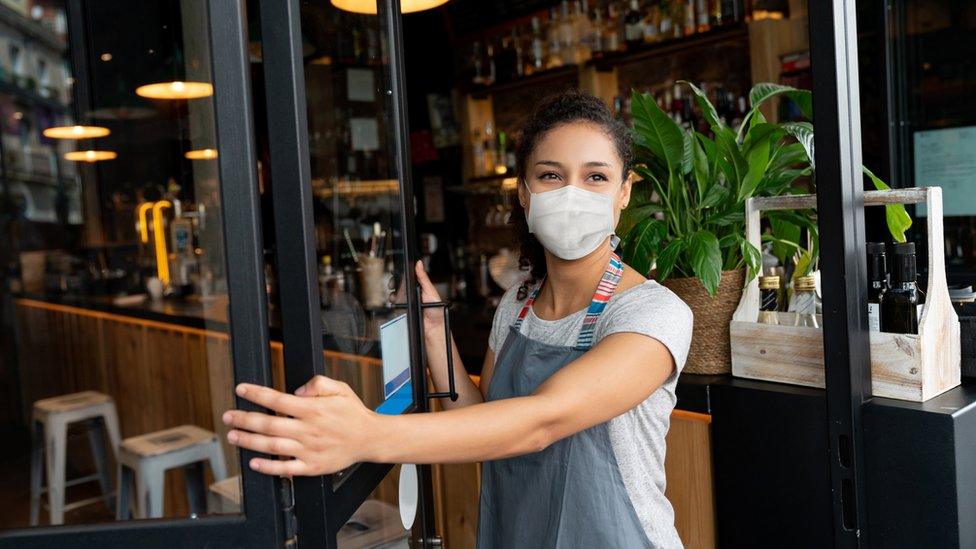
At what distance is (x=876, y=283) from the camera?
1.63 m

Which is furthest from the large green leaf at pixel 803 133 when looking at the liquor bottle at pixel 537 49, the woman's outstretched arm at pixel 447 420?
the liquor bottle at pixel 537 49

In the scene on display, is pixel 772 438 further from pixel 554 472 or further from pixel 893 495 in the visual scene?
pixel 554 472

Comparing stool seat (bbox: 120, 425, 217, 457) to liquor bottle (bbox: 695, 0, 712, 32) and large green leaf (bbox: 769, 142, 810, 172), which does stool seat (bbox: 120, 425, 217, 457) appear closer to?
large green leaf (bbox: 769, 142, 810, 172)

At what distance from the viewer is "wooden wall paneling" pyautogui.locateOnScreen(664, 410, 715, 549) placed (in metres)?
1.82

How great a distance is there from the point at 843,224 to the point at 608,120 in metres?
0.45

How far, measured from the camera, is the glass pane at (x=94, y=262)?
11.6 ft

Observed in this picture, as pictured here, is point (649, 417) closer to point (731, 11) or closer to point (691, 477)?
point (691, 477)

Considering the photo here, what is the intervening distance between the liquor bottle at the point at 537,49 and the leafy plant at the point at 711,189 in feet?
10.2

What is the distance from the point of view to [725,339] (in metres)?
1.87

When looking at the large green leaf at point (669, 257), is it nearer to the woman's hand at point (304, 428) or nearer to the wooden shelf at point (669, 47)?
the woman's hand at point (304, 428)

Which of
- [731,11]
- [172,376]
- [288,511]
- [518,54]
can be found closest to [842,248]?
[288,511]

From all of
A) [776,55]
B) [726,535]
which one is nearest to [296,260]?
[726,535]

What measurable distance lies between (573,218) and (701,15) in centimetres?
299

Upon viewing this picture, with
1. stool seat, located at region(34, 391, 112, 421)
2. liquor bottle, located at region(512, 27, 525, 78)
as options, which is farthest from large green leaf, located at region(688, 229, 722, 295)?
liquor bottle, located at region(512, 27, 525, 78)
